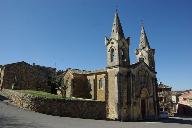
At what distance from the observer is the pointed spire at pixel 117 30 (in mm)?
43347

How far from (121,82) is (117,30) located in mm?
8118

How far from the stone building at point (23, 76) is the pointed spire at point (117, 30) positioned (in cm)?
2146

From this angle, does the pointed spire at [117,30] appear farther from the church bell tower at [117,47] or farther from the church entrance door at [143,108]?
the church entrance door at [143,108]

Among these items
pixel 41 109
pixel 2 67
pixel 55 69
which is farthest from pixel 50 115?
pixel 55 69

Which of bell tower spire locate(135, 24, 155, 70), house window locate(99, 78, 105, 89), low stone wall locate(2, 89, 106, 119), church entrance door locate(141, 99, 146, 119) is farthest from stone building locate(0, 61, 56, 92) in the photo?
church entrance door locate(141, 99, 146, 119)

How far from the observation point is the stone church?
41.5 meters

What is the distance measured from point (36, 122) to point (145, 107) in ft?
79.9

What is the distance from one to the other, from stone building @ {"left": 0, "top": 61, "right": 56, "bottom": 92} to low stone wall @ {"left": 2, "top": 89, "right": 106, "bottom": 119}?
17.5 meters

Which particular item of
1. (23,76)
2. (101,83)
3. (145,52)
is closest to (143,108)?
(101,83)

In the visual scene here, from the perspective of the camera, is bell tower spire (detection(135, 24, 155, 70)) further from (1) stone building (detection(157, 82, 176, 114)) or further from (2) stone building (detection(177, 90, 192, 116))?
(2) stone building (detection(177, 90, 192, 116))

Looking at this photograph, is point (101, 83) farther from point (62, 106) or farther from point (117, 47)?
point (62, 106)

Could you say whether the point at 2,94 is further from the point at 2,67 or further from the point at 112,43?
the point at 112,43

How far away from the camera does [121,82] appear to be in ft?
137

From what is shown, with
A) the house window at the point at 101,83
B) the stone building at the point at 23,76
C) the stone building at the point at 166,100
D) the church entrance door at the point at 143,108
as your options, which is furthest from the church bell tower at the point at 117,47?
the stone building at the point at 166,100
